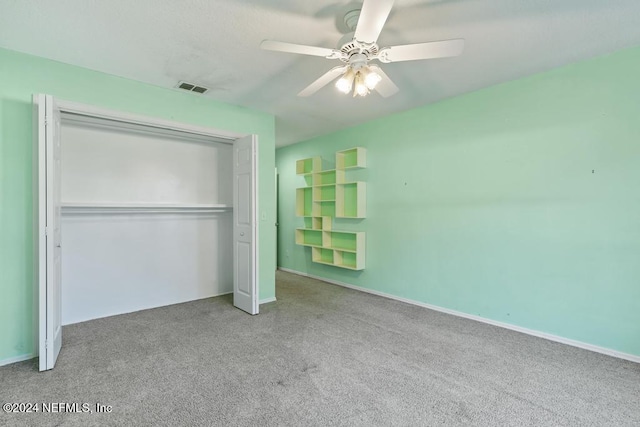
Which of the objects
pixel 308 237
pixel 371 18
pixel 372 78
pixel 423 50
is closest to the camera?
pixel 371 18

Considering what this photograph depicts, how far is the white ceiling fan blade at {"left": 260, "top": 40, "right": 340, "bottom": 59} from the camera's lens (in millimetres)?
1863

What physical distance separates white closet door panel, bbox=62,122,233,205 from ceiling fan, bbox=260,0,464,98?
248 cm

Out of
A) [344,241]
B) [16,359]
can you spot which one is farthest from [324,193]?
[16,359]

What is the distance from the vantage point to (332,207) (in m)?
5.24

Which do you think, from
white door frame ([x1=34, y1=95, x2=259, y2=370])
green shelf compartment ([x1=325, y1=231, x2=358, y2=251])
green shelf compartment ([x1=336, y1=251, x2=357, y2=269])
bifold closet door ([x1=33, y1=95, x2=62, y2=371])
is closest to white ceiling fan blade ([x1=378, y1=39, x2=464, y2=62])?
white door frame ([x1=34, y1=95, x2=259, y2=370])

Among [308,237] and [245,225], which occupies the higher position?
[245,225]

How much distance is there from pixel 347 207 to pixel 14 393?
402 cm

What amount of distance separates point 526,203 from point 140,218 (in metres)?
4.39

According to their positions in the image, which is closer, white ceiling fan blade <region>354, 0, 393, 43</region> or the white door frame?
white ceiling fan blade <region>354, 0, 393, 43</region>

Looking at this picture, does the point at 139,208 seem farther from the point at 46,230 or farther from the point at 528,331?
the point at 528,331

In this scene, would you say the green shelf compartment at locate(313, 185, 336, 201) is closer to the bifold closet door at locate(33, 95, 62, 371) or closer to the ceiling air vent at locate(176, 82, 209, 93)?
the ceiling air vent at locate(176, 82, 209, 93)

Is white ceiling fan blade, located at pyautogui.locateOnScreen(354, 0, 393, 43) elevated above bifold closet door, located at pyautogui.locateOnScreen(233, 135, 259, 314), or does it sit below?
above

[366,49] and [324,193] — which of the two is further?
[324,193]

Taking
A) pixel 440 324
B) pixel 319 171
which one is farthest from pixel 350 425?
pixel 319 171
